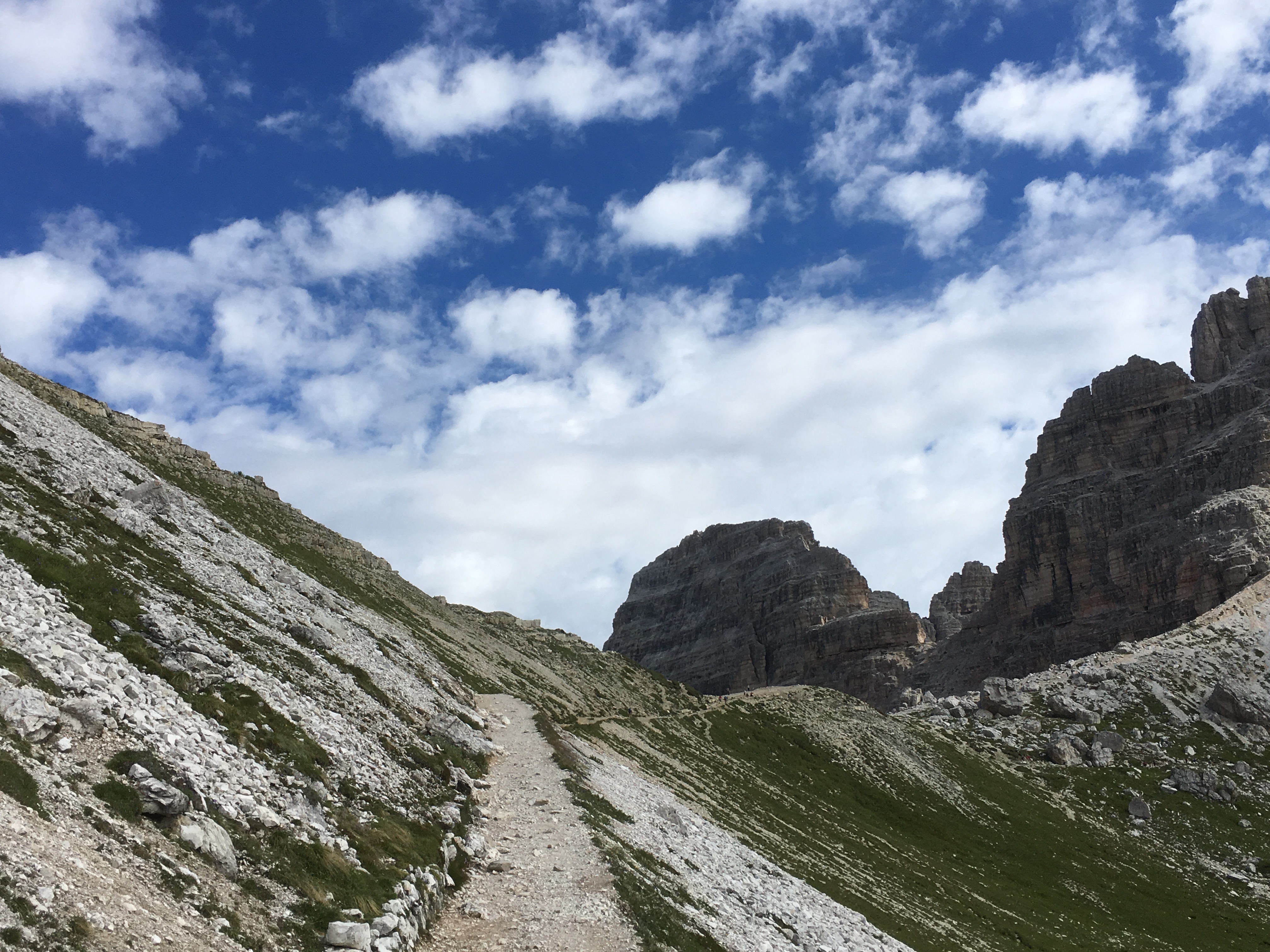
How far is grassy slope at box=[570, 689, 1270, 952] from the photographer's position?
64.9m

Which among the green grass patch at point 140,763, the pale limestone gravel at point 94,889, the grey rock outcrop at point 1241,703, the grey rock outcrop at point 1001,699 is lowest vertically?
the pale limestone gravel at point 94,889

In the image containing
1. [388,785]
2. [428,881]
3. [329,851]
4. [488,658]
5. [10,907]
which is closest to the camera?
[10,907]

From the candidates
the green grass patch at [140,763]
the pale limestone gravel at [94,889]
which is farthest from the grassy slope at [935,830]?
the pale limestone gravel at [94,889]

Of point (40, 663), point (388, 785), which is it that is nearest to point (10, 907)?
point (40, 663)

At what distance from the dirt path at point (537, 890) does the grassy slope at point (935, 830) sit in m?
22.0

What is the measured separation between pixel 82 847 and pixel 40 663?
7.20m

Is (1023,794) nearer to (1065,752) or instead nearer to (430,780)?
(1065,752)

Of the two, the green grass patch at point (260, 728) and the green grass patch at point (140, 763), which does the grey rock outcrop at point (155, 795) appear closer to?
the green grass patch at point (140, 763)

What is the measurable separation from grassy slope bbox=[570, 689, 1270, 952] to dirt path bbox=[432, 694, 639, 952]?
72.3ft

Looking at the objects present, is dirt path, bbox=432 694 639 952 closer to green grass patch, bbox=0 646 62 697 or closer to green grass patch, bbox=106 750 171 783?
green grass patch, bbox=106 750 171 783

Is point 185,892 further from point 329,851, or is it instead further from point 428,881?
point 428,881

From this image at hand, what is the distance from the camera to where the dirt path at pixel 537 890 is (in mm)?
25625

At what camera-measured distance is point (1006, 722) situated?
146m

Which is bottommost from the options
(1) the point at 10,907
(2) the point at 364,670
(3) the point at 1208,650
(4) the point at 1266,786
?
(1) the point at 10,907
